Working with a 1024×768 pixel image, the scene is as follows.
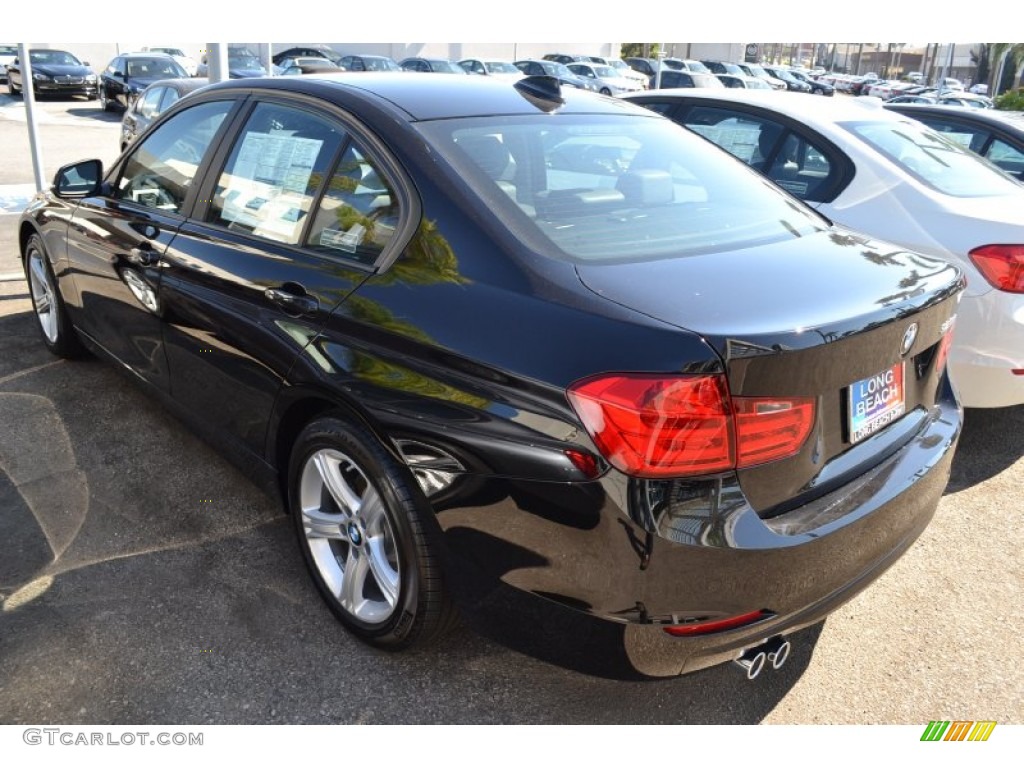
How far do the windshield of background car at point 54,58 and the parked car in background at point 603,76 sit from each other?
54.5 ft

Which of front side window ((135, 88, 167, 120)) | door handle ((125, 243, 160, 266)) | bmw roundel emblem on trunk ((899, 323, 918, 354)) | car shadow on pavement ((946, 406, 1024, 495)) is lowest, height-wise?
car shadow on pavement ((946, 406, 1024, 495))

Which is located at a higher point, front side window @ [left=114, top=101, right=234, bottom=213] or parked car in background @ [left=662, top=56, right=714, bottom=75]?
front side window @ [left=114, top=101, right=234, bottom=213]

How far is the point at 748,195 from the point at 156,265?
87.9 inches

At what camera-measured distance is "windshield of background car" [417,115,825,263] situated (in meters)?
2.35

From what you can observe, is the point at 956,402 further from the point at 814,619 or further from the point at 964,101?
the point at 964,101

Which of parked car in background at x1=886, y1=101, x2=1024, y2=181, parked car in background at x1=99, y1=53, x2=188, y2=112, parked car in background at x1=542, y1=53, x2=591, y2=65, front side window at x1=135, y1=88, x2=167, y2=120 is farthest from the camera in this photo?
parked car in background at x1=542, y1=53, x2=591, y2=65

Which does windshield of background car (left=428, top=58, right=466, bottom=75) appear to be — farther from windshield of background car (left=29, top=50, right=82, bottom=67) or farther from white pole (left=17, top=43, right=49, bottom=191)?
white pole (left=17, top=43, right=49, bottom=191)

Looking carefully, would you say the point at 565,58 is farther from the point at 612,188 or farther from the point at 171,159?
the point at 612,188

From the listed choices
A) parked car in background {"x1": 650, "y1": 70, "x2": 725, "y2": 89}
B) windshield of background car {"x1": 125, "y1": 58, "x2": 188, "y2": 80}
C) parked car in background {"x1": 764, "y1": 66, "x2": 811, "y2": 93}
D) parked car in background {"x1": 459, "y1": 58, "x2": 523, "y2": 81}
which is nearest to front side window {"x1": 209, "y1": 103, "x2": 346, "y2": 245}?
windshield of background car {"x1": 125, "y1": 58, "x2": 188, "y2": 80}

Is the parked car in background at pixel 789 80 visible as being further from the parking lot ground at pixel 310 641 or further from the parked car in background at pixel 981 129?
the parking lot ground at pixel 310 641

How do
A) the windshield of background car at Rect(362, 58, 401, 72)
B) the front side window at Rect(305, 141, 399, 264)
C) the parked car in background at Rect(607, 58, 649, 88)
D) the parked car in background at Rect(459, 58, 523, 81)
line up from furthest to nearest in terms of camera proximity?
the parked car in background at Rect(607, 58, 649, 88) → the parked car in background at Rect(459, 58, 523, 81) → the windshield of background car at Rect(362, 58, 401, 72) → the front side window at Rect(305, 141, 399, 264)

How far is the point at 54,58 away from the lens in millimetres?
26016

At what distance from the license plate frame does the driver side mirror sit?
347cm

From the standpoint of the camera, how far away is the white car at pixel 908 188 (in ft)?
12.2
